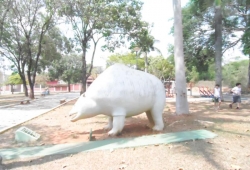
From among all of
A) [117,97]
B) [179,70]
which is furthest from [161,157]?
[179,70]

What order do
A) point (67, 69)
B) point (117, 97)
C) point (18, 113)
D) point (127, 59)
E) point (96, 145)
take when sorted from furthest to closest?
point (67, 69)
point (127, 59)
point (18, 113)
point (117, 97)
point (96, 145)

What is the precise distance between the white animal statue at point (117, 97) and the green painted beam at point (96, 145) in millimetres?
730

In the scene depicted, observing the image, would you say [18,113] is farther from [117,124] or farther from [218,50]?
[218,50]

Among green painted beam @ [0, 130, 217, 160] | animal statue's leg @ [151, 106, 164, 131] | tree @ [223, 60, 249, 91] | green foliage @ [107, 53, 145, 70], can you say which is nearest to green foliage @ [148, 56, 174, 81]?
green foliage @ [107, 53, 145, 70]

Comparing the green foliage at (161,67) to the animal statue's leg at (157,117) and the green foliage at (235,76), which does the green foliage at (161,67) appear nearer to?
the green foliage at (235,76)

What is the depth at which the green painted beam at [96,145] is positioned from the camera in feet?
18.1

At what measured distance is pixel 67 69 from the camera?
5509cm

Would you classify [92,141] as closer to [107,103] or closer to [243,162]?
[107,103]

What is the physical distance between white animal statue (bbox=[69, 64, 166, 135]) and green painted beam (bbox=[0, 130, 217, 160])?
73 cm

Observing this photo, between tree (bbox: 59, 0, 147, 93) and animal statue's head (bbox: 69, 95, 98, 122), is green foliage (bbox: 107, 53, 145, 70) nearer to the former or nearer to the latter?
tree (bbox: 59, 0, 147, 93)

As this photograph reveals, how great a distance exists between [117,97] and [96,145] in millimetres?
1354

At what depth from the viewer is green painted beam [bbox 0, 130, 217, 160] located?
5.50 metres

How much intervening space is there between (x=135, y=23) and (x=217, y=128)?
13.2m

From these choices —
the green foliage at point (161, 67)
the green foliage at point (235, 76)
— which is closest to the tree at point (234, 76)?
the green foliage at point (235, 76)
